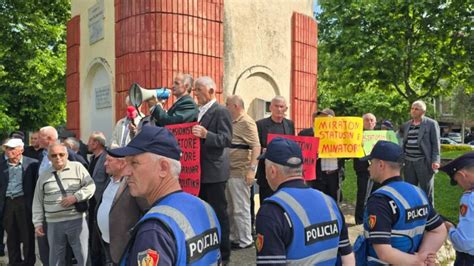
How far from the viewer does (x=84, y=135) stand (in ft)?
36.1

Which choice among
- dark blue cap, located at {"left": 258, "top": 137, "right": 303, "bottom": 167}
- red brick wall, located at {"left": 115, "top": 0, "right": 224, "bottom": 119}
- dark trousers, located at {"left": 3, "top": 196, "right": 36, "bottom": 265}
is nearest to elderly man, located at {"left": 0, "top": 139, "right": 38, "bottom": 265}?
dark trousers, located at {"left": 3, "top": 196, "right": 36, "bottom": 265}

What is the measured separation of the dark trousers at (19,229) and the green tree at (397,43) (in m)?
13.4

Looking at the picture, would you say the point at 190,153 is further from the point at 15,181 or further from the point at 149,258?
the point at 149,258

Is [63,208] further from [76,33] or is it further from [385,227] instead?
[76,33]

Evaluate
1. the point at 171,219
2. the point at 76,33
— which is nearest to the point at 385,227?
the point at 171,219

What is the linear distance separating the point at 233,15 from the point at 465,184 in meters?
6.31

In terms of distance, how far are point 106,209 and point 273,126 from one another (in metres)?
3.00

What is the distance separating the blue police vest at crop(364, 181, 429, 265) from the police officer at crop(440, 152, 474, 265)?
0.89 ft

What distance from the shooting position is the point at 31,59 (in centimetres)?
1969

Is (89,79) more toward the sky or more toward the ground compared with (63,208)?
more toward the sky

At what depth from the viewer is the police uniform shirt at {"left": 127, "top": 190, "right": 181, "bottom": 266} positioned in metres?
1.98

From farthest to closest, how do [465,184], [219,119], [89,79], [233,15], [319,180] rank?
1. [89,79]
2. [233,15]
3. [319,180]
4. [219,119]
5. [465,184]

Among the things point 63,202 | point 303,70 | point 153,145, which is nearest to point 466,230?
point 153,145

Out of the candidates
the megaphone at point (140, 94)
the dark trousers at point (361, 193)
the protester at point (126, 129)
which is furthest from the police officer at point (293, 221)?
the dark trousers at point (361, 193)
